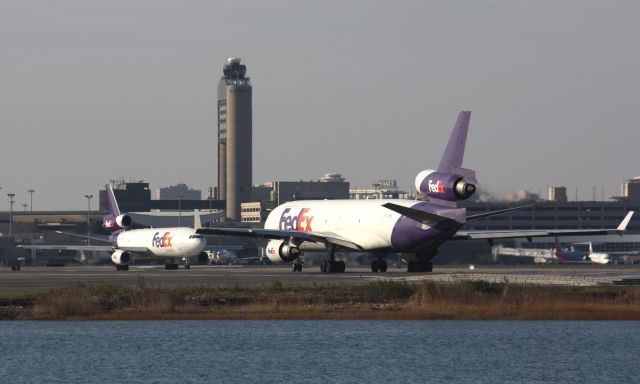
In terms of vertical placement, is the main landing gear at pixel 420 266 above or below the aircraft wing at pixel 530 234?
below

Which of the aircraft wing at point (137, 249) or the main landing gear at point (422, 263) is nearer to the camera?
the main landing gear at point (422, 263)

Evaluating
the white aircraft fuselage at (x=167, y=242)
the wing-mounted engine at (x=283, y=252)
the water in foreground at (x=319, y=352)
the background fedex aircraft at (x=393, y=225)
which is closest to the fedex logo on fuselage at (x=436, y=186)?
the background fedex aircraft at (x=393, y=225)

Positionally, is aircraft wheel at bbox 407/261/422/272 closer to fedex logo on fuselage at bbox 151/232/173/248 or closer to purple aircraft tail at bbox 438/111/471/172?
purple aircraft tail at bbox 438/111/471/172

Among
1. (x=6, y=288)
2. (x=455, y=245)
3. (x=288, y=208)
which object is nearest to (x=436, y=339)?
(x=6, y=288)

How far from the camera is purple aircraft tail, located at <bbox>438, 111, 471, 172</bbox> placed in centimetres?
8962

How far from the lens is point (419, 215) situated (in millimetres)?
90562

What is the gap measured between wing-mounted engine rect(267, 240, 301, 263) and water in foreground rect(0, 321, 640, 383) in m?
39.5

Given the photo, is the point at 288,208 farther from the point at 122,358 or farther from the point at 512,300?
the point at 122,358

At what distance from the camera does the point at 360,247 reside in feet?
322

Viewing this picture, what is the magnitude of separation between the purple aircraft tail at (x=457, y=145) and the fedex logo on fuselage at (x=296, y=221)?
1705cm

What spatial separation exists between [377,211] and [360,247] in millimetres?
3409

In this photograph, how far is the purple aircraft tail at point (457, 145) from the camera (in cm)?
8962

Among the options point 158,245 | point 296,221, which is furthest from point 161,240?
point 296,221

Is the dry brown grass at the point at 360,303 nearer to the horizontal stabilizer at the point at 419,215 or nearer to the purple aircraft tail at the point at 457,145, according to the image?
the horizontal stabilizer at the point at 419,215
